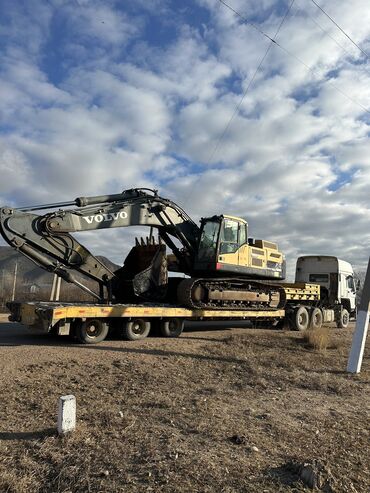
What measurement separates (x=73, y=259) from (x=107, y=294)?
1607 millimetres

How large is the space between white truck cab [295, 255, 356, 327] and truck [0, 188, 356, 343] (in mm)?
4582

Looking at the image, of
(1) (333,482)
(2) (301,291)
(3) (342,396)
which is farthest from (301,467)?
(2) (301,291)

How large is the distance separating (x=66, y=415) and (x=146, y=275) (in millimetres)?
8763

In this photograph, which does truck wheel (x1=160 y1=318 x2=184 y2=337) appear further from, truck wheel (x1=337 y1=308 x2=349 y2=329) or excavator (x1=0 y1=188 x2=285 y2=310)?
truck wheel (x1=337 y1=308 x2=349 y2=329)

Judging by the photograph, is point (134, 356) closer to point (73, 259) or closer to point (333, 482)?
point (73, 259)

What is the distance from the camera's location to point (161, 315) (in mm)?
12195

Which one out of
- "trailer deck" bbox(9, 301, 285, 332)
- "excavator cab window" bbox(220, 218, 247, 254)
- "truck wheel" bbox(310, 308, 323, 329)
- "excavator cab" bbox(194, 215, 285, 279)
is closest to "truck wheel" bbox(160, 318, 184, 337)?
"trailer deck" bbox(9, 301, 285, 332)

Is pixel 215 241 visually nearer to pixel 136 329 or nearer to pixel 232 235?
pixel 232 235

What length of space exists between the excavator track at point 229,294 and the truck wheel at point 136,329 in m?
1.53

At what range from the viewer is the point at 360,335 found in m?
9.16

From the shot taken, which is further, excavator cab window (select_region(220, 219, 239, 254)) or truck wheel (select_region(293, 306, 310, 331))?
truck wheel (select_region(293, 306, 310, 331))

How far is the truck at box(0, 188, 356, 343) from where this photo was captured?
435 inches

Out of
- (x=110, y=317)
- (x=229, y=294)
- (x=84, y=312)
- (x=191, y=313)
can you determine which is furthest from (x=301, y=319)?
(x=84, y=312)

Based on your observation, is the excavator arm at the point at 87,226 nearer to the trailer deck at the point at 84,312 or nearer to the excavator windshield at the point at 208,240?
the excavator windshield at the point at 208,240
